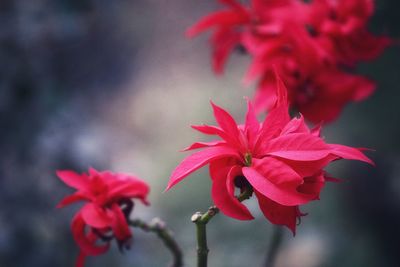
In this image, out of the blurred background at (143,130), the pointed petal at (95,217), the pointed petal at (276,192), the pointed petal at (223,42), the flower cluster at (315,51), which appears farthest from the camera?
the blurred background at (143,130)

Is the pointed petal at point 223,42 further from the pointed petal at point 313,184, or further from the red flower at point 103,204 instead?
the pointed petal at point 313,184

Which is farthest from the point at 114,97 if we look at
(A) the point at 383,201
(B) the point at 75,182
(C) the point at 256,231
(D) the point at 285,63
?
(B) the point at 75,182

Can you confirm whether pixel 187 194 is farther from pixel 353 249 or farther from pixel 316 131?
pixel 316 131

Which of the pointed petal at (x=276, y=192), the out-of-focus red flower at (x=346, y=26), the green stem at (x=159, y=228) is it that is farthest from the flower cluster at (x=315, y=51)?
the pointed petal at (x=276, y=192)

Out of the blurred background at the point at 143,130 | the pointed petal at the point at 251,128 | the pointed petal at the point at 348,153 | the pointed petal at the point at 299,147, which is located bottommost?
the blurred background at the point at 143,130

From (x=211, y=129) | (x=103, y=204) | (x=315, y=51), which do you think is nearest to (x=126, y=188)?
(x=103, y=204)

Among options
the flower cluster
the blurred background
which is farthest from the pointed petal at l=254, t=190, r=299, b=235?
the blurred background

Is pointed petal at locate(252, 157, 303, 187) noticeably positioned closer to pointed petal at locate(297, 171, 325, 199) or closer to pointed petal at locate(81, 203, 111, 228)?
pointed petal at locate(297, 171, 325, 199)
